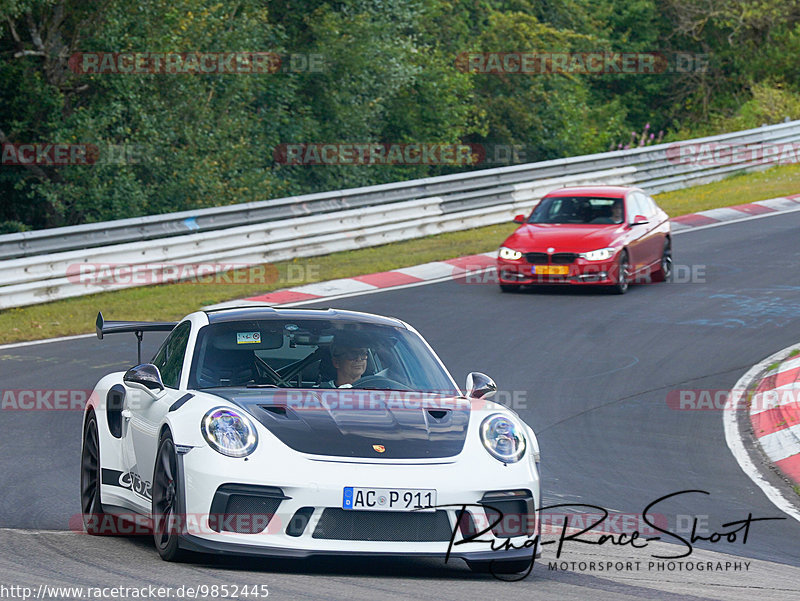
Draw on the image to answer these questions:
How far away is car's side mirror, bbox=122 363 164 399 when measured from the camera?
277 inches

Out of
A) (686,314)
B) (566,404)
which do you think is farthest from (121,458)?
(686,314)

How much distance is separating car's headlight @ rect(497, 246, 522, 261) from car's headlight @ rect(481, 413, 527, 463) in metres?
11.9

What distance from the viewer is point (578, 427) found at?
11.3 metres

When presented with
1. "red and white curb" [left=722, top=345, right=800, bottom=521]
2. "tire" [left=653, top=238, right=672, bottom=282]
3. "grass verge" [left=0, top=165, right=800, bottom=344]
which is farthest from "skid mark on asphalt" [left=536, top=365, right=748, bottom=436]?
"grass verge" [left=0, top=165, right=800, bottom=344]

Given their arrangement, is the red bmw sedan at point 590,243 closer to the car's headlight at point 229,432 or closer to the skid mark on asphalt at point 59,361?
the skid mark on asphalt at point 59,361

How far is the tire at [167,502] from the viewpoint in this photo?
618 centimetres

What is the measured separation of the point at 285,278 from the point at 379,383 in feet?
42.5

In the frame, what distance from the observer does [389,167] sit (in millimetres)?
34250

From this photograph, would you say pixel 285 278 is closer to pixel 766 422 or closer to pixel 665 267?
pixel 665 267

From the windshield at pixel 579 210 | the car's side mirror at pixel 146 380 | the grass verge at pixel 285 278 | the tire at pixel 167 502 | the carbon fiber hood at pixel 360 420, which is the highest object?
the car's side mirror at pixel 146 380

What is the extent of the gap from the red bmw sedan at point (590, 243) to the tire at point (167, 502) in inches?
487

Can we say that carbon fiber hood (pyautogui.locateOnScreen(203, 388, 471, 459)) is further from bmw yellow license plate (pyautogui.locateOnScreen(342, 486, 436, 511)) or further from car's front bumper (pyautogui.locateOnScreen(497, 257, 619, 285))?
car's front bumper (pyautogui.locateOnScreen(497, 257, 619, 285))

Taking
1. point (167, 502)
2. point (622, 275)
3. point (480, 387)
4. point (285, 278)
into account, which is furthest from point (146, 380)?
point (285, 278)

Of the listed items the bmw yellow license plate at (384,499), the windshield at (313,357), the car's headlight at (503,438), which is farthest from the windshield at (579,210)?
the bmw yellow license plate at (384,499)
